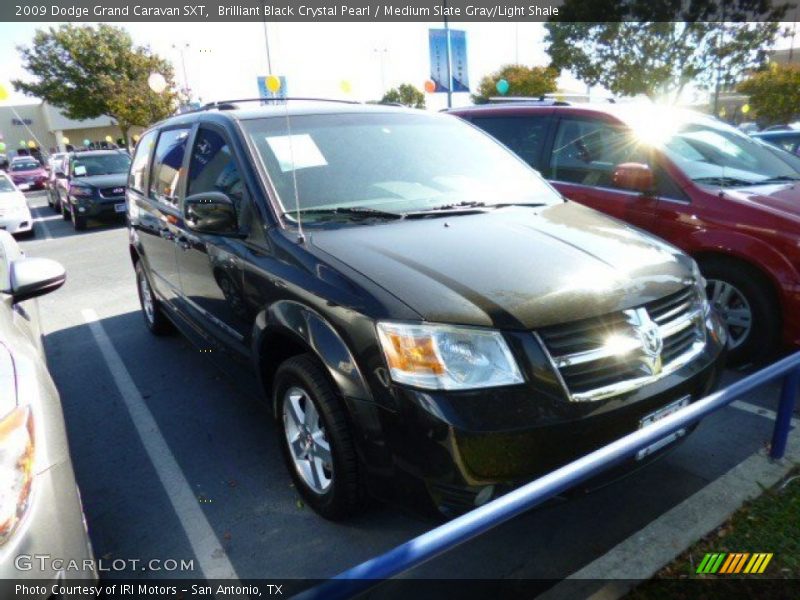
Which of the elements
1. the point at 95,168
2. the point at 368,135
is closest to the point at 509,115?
the point at 368,135

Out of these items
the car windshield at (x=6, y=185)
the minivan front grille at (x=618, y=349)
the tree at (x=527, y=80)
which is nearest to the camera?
the minivan front grille at (x=618, y=349)

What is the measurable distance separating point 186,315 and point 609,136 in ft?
11.6

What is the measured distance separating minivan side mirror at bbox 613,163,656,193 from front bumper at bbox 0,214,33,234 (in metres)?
11.9

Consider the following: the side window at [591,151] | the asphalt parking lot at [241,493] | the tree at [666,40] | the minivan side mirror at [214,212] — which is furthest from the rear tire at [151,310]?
the tree at [666,40]

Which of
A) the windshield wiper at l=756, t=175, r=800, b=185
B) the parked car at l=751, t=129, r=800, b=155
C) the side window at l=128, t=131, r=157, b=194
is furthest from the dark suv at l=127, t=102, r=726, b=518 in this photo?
the parked car at l=751, t=129, r=800, b=155

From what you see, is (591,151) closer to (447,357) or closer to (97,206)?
(447,357)

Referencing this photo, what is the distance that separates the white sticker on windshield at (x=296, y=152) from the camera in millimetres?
2982

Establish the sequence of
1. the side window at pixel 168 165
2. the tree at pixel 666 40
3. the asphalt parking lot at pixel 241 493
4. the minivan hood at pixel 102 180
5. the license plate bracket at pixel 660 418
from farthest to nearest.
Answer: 1. the tree at pixel 666 40
2. the minivan hood at pixel 102 180
3. the side window at pixel 168 165
4. the asphalt parking lot at pixel 241 493
5. the license plate bracket at pixel 660 418

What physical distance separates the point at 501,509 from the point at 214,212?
6.72 ft

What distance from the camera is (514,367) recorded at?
2.01 m

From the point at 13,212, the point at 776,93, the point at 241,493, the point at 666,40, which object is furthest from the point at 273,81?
the point at 776,93

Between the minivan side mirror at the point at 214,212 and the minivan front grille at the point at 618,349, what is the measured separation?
168 centimetres

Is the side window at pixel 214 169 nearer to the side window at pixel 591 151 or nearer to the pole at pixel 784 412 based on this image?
the pole at pixel 784 412

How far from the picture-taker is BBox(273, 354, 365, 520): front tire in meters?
2.29
